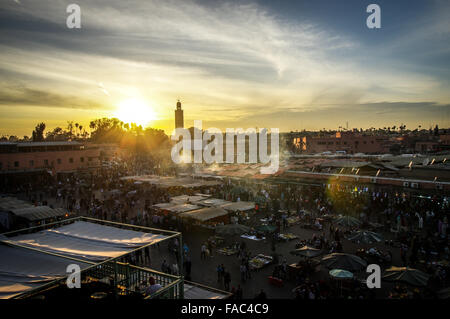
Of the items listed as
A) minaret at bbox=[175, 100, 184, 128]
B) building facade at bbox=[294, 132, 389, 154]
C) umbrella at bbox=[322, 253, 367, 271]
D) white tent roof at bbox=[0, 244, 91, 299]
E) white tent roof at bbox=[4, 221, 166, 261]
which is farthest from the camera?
minaret at bbox=[175, 100, 184, 128]

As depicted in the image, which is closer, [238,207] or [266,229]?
[266,229]

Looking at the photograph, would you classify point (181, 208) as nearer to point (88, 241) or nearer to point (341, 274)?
point (341, 274)

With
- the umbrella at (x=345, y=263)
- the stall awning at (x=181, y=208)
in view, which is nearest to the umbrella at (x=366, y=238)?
the umbrella at (x=345, y=263)

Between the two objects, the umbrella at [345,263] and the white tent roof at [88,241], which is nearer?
the white tent roof at [88,241]

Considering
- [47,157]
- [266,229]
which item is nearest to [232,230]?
[266,229]

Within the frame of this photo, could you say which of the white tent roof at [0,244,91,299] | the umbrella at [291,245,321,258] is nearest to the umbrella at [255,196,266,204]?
the umbrella at [291,245,321,258]

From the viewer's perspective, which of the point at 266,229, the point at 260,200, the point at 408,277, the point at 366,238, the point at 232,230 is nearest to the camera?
the point at 408,277

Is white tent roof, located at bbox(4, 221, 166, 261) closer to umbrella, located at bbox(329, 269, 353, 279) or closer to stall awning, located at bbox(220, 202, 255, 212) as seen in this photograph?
umbrella, located at bbox(329, 269, 353, 279)

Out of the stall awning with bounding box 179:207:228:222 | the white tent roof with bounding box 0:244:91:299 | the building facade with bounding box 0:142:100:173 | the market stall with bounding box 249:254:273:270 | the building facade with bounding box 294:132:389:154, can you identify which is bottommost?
the market stall with bounding box 249:254:273:270

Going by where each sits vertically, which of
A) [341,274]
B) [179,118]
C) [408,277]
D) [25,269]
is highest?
[179,118]

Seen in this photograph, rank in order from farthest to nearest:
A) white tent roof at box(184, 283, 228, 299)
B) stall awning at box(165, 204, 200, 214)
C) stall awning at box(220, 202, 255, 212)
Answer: stall awning at box(220, 202, 255, 212) → stall awning at box(165, 204, 200, 214) → white tent roof at box(184, 283, 228, 299)

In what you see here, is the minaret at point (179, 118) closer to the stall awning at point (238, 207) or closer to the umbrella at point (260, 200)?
the umbrella at point (260, 200)

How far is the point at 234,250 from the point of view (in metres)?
14.5

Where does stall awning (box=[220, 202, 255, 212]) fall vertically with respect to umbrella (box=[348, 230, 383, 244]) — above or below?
above
